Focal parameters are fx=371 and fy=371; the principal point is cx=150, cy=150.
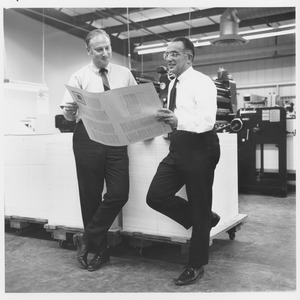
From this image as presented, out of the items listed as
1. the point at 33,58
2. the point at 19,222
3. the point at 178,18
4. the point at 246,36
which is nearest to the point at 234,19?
the point at 246,36

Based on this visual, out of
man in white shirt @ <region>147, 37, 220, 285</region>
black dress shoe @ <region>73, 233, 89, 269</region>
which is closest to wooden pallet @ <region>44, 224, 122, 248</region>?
black dress shoe @ <region>73, 233, 89, 269</region>

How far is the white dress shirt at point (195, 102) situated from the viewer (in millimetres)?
2162

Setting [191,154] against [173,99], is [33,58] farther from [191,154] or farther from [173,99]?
[191,154]

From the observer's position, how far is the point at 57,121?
3.99m

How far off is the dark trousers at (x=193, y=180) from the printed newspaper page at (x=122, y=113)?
189mm

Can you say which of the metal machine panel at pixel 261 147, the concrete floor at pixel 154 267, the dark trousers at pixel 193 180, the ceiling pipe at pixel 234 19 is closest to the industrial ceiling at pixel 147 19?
the ceiling pipe at pixel 234 19

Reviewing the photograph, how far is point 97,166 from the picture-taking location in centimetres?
256

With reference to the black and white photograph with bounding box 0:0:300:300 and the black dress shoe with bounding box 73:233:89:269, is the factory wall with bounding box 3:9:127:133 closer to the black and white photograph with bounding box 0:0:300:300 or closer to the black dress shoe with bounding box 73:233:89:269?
the black and white photograph with bounding box 0:0:300:300

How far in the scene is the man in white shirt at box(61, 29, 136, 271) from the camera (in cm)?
255

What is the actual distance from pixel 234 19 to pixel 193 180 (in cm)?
629

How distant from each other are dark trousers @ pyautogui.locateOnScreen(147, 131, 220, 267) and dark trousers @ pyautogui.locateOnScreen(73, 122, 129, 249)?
0.86 ft

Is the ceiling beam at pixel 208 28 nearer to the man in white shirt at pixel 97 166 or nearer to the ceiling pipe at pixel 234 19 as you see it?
the ceiling pipe at pixel 234 19

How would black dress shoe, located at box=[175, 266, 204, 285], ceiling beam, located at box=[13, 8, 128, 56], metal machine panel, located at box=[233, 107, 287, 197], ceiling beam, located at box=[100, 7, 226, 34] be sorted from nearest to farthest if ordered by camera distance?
black dress shoe, located at box=[175, 266, 204, 285] → metal machine panel, located at box=[233, 107, 287, 197] → ceiling beam, located at box=[13, 8, 128, 56] → ceiling beam, located at box=[100, 7, 226, 34]

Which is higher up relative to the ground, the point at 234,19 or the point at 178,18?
the point at 178,18
